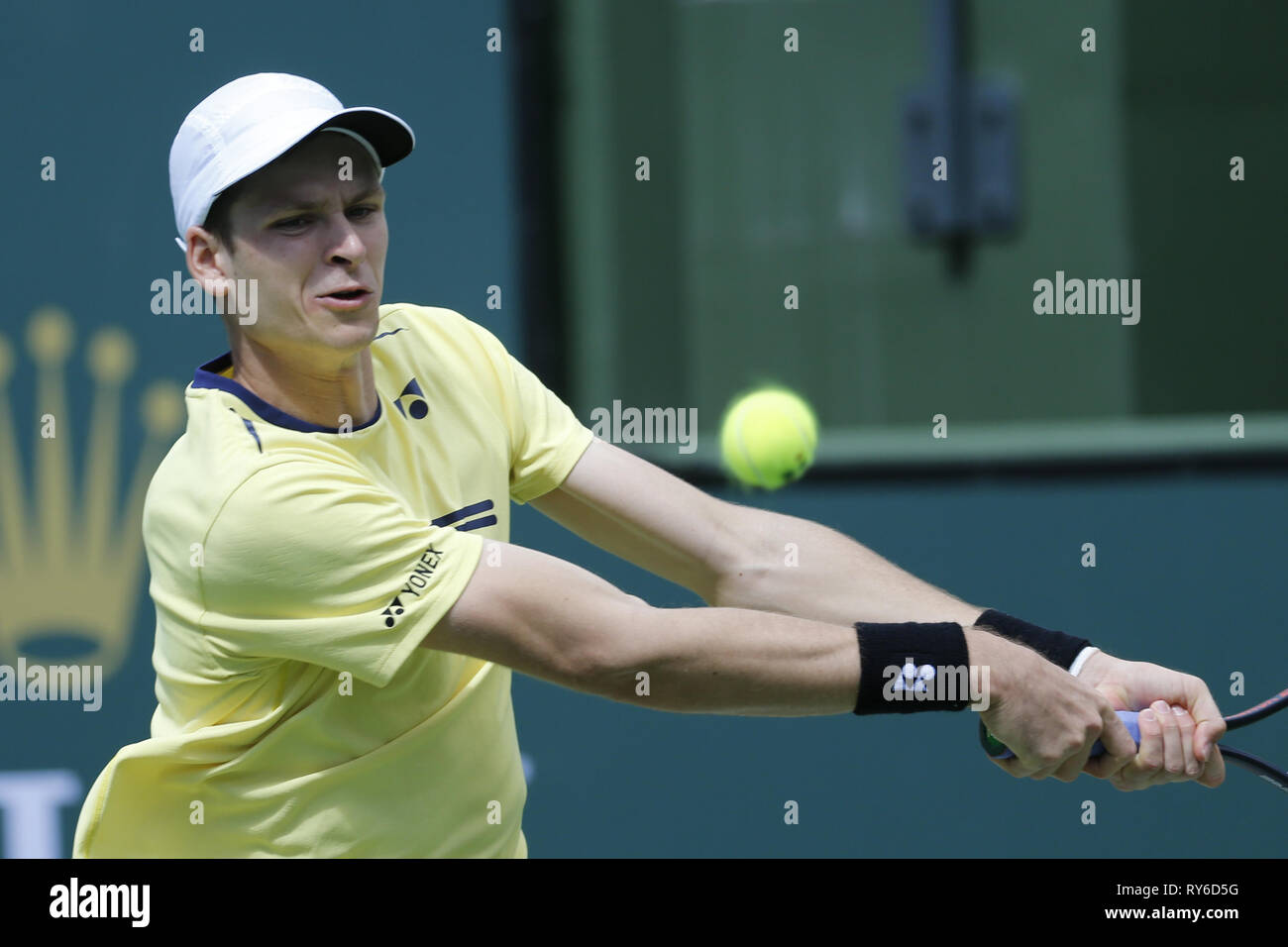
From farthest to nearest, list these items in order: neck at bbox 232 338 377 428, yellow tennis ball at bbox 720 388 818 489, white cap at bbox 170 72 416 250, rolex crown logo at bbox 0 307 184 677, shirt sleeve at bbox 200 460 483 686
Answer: rolex crown logo at bbox 0 307 184 677
yellow tennis ball at bbox 720 388 818 489
neck at bbox 232 338 377 428
white cap at bbox 170 72 416 250
shirt sleeve at bbox 200 460 483 686

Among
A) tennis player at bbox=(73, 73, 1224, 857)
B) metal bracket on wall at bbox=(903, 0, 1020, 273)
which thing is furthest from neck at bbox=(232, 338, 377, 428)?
metal bracket on wall at bbox=(903, 0, 1020, 273)

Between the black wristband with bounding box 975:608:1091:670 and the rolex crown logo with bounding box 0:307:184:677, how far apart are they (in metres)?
2.23

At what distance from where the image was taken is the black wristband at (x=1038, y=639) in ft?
7.08

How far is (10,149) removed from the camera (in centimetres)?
362

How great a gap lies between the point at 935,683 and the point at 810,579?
463 mm

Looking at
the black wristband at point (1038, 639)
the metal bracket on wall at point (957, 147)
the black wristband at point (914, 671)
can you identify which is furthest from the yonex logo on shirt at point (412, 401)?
the metal bracket on wall at point (957, 147)

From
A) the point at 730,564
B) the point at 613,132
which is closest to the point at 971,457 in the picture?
the point at 613,132

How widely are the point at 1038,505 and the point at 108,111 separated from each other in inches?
97.5

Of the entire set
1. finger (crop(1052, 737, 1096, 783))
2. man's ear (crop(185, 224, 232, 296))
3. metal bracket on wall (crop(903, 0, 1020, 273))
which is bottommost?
finger (crop(1052, 737, 1096, 783))

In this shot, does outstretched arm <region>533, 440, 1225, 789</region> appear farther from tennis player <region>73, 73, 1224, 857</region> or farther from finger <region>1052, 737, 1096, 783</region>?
finger <region>1052, 737, 1096, 783</region>

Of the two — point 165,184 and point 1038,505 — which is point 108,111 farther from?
point 1038,505

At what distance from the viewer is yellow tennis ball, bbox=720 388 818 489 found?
3.41 metres

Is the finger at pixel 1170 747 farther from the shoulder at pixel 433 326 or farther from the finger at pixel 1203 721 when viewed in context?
the shoulder at pixel 433 326

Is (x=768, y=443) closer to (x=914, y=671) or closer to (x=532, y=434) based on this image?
(x=532, y=434)
